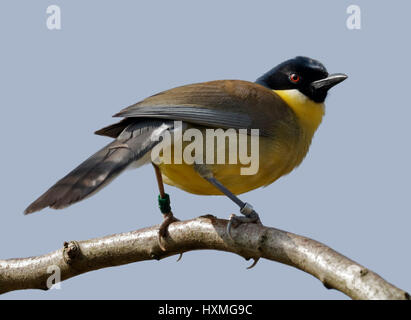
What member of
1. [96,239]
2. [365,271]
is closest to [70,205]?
[96,239]

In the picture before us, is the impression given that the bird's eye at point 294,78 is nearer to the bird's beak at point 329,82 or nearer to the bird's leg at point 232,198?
the bird's beak at point 329,82

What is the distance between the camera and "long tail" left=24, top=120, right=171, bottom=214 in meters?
4.29

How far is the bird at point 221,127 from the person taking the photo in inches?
181

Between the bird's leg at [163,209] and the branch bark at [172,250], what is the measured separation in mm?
46

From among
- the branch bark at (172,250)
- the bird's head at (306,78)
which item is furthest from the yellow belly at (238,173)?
the bird's head at (306,78)

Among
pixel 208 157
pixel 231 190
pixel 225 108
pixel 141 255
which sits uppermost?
pixel 225 108

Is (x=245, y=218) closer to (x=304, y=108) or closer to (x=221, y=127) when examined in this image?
(x=221, y=127)

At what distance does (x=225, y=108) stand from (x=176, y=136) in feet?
1.89

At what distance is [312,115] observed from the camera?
5.91 meters

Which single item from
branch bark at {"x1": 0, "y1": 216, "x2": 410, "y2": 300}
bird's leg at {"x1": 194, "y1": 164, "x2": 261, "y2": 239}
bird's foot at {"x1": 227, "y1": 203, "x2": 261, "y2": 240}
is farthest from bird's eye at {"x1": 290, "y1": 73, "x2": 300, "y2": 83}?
branch bark at {"x1": 0, "y1": 216, "x2": 410, "y2": 300}

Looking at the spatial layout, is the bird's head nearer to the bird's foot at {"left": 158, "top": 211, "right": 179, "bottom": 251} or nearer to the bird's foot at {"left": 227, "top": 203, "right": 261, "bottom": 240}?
the bird's foot at {"left": 227, "top": 203, "right": 261, "bottom": 240}

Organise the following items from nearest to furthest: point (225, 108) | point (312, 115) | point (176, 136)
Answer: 1. point (176, 136)
2. point (225, 108)
3. point (312, 115)

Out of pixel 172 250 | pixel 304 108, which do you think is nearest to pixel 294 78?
pixel 304 108

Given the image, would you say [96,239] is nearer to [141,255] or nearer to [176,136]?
[141,255]
